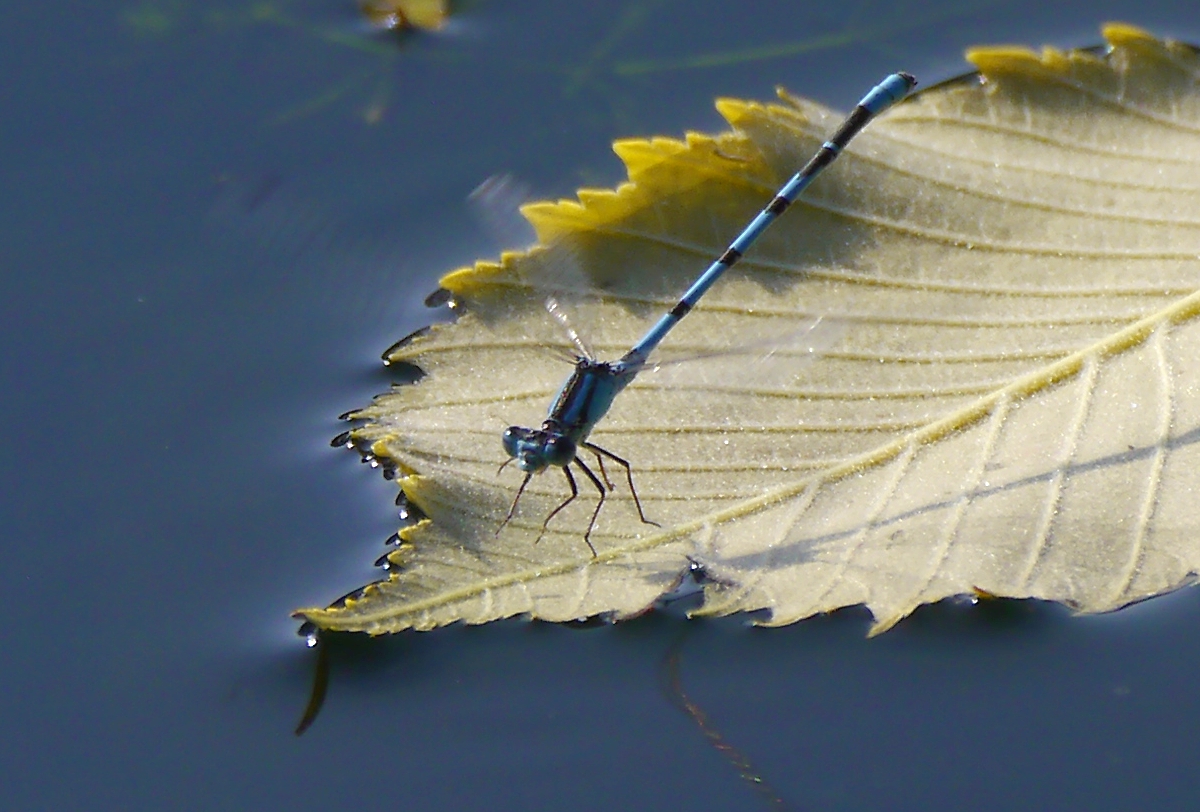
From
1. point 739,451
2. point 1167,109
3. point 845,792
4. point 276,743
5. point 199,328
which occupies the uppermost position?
point 199,328

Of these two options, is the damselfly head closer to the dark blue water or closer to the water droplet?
the dark blue water

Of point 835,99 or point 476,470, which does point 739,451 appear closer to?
point 476,470

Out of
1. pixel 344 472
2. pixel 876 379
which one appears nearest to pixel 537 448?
pixel 344 472

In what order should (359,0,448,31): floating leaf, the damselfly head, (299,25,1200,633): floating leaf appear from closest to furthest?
(299,25,1200,633): floating leaf
the damselfly head
(359,0,448,31): floating leaf

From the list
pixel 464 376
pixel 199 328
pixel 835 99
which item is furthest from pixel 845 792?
pixel 835 99

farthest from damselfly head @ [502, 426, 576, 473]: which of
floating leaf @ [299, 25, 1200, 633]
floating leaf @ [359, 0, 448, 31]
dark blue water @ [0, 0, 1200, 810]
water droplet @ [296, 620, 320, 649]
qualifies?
floating leaf @ [359, 0, 448, 31]

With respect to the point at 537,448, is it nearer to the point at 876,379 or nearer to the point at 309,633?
the point at 309,633

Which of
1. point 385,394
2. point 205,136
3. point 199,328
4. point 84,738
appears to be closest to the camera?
point 84,738
